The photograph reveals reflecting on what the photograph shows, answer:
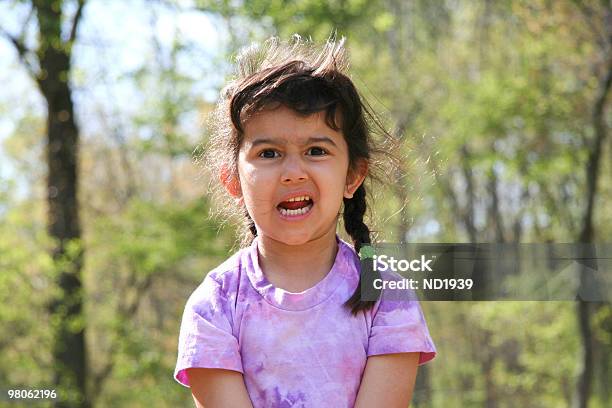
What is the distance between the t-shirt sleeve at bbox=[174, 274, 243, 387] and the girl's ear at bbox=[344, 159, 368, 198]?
40cm

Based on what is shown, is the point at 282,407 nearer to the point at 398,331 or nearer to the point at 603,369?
the point at 398,331

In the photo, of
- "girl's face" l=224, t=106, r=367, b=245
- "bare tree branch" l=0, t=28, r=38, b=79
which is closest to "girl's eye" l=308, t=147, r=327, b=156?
"girl's face" l=224, t=106, r=367, b=245

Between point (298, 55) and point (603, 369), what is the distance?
2142 cm

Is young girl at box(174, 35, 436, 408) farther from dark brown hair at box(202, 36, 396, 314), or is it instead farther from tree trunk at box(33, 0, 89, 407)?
tree trunk at box(33, 0, 89, 407)

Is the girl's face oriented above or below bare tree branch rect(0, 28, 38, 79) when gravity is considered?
below

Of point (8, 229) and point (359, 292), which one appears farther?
point (8, 229)

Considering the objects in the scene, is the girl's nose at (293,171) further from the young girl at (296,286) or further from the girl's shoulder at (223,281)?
the girl's shoulder at (223,281)

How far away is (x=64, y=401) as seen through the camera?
960 cm

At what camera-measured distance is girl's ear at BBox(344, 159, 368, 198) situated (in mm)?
2246

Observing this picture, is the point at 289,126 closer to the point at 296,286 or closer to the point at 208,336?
the point at 296,286

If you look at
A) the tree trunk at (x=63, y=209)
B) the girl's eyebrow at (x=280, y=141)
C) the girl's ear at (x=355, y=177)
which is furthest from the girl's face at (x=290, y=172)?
the tree trunk at (x=63, y=209)

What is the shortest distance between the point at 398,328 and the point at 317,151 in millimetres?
435

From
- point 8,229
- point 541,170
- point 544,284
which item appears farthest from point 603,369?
point 544,284

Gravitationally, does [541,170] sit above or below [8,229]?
above
